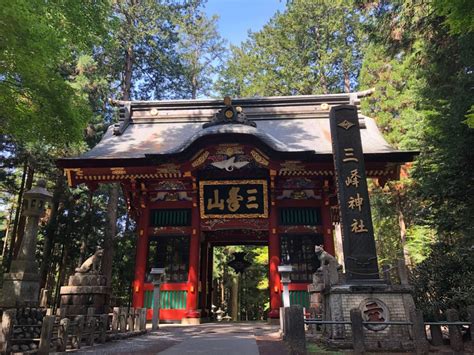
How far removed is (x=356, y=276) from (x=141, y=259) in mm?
8114

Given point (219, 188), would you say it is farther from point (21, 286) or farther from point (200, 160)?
point (21, 286)

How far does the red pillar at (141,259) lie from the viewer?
39.5 ft

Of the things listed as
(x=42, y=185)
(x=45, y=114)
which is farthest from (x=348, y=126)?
(x=42, y=185)

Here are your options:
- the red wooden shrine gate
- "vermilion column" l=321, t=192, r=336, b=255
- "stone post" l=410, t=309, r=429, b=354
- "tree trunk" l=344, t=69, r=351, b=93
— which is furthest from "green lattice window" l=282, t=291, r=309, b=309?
"tree trunk" l=344, t=69, r=351, b=93

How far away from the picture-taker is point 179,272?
12398mm

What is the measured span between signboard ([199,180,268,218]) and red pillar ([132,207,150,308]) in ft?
7.21

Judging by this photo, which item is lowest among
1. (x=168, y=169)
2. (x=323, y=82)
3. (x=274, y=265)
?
(x=274, y=265)

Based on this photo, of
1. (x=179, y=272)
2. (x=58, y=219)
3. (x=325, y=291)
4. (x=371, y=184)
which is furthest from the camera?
(x=371, y=184)

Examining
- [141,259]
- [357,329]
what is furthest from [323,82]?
[357,329]

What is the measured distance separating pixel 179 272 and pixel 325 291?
21.7 ft

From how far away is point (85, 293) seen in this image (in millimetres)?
8227

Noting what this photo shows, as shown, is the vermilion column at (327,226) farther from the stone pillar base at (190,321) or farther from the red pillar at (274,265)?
the stone pillar base at (190,321)

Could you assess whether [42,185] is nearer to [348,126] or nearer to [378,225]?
[348,126]

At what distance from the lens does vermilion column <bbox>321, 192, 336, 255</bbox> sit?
12102mm
